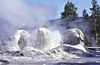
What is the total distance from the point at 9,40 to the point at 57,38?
9093mm

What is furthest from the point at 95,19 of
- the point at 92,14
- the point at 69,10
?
the point at 69,10

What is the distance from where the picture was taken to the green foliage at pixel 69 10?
98.6 metres

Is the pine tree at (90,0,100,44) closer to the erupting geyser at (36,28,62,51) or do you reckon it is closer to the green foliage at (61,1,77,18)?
→ the green foliage at (61,1,77,18)

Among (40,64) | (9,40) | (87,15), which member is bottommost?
(40,64)

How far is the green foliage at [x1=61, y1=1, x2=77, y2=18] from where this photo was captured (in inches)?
3883

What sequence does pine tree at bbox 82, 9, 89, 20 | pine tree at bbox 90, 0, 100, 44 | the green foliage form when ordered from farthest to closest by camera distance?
the green foliage, pine tree at bbox 82, 9, 89, 20, pine tree at bbox 90, 0, 100, 44

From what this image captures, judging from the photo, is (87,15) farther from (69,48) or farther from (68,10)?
(69,48)

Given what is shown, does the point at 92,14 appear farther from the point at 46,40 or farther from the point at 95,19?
the point at 46,40

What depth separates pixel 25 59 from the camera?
150ft

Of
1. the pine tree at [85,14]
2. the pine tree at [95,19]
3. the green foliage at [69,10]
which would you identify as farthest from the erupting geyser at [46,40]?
the green foliage at [69,10]

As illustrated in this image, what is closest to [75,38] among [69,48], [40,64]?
[69,48]

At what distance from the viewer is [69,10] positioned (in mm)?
99375

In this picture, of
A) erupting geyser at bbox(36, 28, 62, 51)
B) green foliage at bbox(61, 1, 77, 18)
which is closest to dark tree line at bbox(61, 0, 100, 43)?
green foliage at bbox(61, 1, 77, 18)

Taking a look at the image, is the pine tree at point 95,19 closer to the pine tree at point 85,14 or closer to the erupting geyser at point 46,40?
the pine tree at point 85,14
